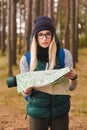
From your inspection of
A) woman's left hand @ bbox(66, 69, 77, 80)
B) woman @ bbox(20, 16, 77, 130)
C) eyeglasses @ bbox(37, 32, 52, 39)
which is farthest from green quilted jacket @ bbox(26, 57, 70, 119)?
eyeglasses @ bbox(37, 32, 52, 39)

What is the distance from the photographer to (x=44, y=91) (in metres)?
3.55

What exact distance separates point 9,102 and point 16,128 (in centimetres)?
323

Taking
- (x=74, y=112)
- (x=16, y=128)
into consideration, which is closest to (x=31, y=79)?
(x=16, y=128)

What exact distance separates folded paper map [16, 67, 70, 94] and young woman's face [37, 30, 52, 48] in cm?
25

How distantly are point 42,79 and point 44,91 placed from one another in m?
0.12

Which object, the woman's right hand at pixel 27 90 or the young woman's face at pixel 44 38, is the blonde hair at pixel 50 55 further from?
the woman's right hand at pixel 27 90

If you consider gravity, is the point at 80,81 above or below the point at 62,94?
below

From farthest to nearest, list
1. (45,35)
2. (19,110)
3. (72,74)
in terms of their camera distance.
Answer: (19,110) → (45,35) → (72,74)

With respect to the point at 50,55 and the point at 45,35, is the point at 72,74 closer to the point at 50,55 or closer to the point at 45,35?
the point at 50,55

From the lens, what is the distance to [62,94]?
358 cm

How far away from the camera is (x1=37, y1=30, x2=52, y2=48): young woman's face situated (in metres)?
3.58

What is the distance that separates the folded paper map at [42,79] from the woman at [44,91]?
5 centimetres

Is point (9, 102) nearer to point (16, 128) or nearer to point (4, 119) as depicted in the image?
point (4, 119)

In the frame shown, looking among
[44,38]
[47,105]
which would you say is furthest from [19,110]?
[44,38]
